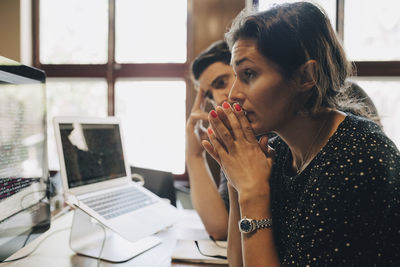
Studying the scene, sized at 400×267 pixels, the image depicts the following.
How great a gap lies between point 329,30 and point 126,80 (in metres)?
1.79

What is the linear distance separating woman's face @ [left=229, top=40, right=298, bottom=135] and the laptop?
491 mm

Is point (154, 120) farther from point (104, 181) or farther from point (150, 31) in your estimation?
point (104, 181)

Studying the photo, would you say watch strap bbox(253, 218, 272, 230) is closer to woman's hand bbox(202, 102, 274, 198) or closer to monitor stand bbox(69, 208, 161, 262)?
woman's hand bbox(202, 102, 274, 198)

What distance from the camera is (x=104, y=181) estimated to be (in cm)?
110

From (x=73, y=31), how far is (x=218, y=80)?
1.63 m

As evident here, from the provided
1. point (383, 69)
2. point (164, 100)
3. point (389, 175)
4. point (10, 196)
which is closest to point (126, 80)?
point (164, 100)

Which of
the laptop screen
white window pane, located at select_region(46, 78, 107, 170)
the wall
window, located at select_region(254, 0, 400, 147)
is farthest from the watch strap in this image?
the wall

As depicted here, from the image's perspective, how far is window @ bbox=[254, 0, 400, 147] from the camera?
2.01 m

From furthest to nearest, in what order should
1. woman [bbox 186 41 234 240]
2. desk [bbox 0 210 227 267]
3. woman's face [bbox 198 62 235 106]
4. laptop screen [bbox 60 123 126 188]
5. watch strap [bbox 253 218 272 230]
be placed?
woman's face [bbox 198 62 235 106] < woman [bbox 186 41 234 240] < laptop screen [bbox 60 123 126 188] < desk [bbox 0 210 227 267] < watch strap [bbox 253 218 272 230]

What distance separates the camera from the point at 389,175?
1.92ft

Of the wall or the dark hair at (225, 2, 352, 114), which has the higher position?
the wall

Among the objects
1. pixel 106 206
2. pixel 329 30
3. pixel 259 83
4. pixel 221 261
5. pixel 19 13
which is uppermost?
pixel 19 13

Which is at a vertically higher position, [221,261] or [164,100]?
[164,100]

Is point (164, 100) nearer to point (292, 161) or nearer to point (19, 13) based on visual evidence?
point (19, 13)
